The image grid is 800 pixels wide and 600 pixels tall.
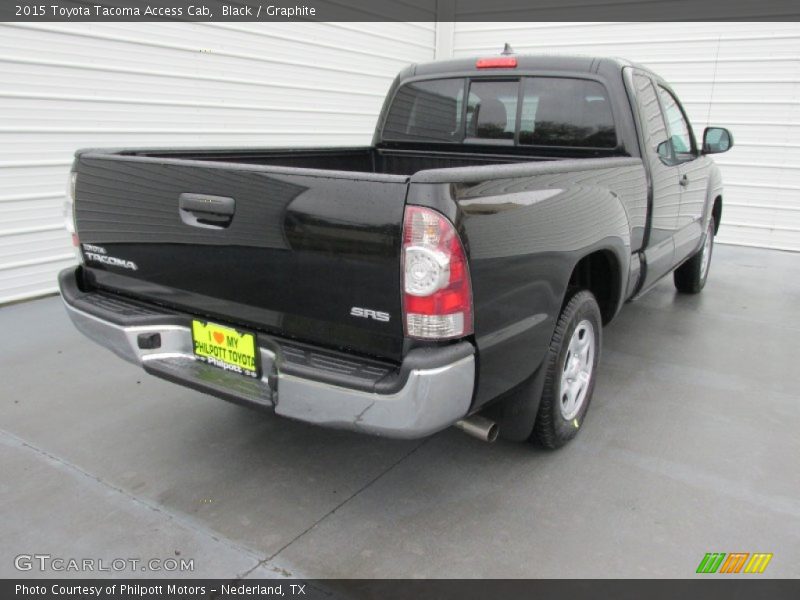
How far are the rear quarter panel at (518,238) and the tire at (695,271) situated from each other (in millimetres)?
3142

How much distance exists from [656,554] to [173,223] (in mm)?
Result: 2214

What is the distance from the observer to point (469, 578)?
221 centimetres

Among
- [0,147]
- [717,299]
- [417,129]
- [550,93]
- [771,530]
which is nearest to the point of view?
[771,530]

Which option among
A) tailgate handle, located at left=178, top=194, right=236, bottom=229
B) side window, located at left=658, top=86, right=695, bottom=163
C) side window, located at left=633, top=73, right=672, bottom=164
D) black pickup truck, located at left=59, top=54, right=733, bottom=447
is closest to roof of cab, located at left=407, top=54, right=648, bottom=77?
black pickup truck, located at left=59, top=54, right=733, bottom=447

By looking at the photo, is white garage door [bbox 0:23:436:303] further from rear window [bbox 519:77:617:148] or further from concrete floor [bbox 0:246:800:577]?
rear window [bbox 519:77:617:148]

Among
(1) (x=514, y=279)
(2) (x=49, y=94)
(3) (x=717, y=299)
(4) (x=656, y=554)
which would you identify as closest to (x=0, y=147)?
(2) (x=49, y=94)

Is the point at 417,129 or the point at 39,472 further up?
the point at 417,129

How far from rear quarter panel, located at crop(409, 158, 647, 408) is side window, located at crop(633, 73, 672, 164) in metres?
0.82

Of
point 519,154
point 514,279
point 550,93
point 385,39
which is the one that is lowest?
point 514,279

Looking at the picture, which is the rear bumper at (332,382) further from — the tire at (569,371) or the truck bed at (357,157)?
the truck bed at (357,157)

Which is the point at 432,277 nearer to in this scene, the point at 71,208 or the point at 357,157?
the point at 71,208

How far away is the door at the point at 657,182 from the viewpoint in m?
3.67

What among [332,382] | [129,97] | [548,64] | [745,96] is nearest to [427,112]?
[548,64]

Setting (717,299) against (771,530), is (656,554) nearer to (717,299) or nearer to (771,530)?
(771,530)
